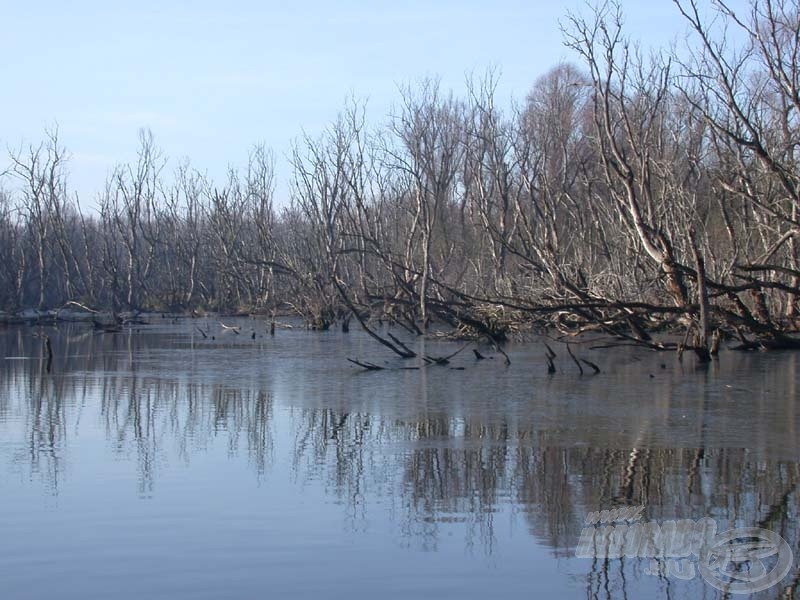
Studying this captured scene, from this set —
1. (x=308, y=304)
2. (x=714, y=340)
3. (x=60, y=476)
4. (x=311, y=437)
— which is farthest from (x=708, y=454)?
(x=308, y=304)

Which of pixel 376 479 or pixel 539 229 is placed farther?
pixel 539 229

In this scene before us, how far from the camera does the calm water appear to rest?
226 inches

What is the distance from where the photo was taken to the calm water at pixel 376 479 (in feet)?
18.8

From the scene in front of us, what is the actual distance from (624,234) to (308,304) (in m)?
14.0

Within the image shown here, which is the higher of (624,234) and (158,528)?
(624,234)

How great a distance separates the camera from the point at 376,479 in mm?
8266

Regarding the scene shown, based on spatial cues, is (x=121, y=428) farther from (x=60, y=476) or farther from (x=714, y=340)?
(x=714, y=340)

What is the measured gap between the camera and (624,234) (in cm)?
2261

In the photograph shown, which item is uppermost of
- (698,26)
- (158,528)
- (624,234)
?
(698,26)

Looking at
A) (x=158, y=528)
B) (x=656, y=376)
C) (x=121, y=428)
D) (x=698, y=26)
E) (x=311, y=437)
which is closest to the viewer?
(x=158, y=528)

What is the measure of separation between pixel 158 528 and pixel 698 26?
47.0ft

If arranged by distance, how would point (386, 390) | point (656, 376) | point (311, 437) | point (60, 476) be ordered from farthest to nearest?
1. point (656, 376)
2. point (386, 390)
3. point (311, 437)
4. point (60, 476)

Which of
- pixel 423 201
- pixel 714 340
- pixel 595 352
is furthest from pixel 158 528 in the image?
pixel 423 201

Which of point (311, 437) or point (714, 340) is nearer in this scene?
point (311, 437)
